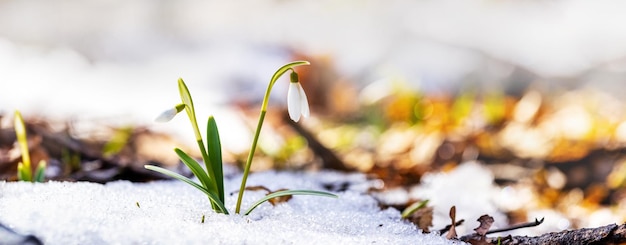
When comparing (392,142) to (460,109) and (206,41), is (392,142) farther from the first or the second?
(206,41)

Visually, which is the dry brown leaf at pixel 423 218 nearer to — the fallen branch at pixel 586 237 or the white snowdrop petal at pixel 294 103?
the fallen branch at pixel 586 237

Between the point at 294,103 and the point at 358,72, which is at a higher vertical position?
the point at 358,72

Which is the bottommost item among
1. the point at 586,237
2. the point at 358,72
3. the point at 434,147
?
the point at 586,237

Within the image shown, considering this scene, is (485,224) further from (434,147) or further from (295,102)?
(434,147)

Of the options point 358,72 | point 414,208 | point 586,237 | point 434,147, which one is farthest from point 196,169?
point 358,72

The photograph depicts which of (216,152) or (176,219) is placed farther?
(216,152)

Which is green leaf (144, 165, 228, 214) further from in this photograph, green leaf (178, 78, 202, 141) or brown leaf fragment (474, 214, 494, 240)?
brown leaf fragment (474, 214, 494, 240)

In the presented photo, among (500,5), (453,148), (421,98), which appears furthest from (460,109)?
(500,5)

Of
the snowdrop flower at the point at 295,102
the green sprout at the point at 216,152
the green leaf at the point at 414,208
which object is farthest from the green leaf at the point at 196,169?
the green leaf at the point at 414,208
